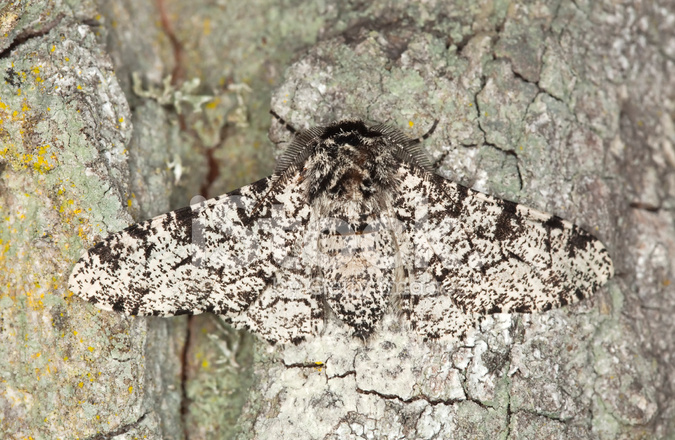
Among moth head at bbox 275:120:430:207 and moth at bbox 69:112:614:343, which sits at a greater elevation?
moth head at bbox 275:120:430:207

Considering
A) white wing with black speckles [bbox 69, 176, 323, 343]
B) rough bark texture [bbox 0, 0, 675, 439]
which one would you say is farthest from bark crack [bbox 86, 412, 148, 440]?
white wing with black speckles [bbox 69, 176, 323, 343]

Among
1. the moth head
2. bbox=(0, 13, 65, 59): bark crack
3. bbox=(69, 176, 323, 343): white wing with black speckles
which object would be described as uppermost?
bbox=(0, 13, 65, 59): bark crack

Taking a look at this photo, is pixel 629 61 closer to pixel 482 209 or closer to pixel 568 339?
pixel 482 209

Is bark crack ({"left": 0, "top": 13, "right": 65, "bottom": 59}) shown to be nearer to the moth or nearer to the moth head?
the moth

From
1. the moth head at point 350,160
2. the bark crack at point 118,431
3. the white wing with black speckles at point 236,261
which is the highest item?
the moth head at point 350,160

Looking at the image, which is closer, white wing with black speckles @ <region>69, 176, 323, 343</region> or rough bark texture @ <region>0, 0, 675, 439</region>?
rough bark texture @ <region>0, 0, 675, 439</region>

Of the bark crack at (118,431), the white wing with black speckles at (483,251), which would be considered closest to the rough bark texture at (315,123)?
the bark crack at (118,431)

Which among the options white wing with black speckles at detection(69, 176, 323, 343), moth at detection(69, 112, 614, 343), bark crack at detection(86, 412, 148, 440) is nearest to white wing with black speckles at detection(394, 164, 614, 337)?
moth at detection(69, 112, 614, 343)

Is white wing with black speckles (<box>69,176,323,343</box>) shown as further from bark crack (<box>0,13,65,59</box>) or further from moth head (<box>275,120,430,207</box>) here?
bark crack (<box>0,13,65,59</box>)

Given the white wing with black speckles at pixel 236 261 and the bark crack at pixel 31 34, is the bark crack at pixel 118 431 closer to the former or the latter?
the white wing with black speckles at pixel 236 261
